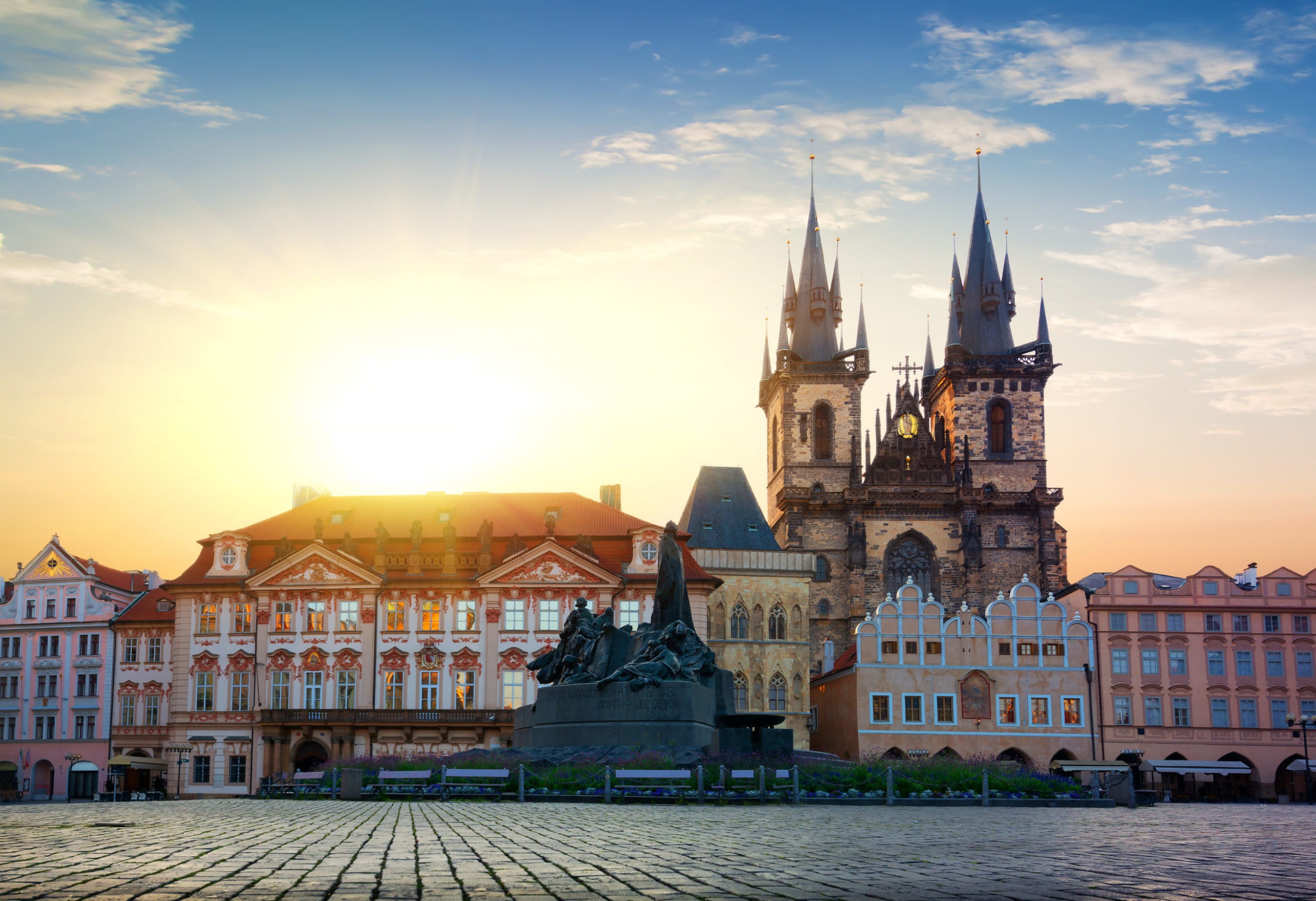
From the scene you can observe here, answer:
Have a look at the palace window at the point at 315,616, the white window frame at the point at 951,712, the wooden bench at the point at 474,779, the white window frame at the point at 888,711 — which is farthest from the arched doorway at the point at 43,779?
the wooden bench at the point at 474,779

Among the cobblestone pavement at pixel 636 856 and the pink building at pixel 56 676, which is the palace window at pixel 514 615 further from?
the cobblestone pavement at pixel 636 856

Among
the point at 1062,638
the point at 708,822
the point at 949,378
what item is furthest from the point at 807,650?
the point at 708,822

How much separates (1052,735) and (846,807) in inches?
1689

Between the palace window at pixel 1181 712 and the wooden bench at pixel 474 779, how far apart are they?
154ft

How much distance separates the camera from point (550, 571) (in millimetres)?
58250

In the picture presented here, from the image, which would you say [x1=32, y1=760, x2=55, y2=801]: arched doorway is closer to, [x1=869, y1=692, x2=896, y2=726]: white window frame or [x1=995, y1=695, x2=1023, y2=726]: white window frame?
[x1=869, y1=692, x2=896, y2=726]: white window frame

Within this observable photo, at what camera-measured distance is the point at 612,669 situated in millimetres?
27547

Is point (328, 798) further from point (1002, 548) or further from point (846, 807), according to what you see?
point (1002, 548)

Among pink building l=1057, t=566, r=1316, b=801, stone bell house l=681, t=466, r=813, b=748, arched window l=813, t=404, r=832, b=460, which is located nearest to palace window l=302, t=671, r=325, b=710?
stone bell house l=681, t=466, r=813, b=748

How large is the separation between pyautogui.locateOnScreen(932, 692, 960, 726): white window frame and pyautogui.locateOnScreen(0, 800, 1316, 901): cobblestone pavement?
42291mm

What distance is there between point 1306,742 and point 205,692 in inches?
1759

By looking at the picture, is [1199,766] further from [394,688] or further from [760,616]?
[394,688]

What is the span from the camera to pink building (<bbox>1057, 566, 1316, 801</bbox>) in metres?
62.0

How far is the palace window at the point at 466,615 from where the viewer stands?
58.1 metres
